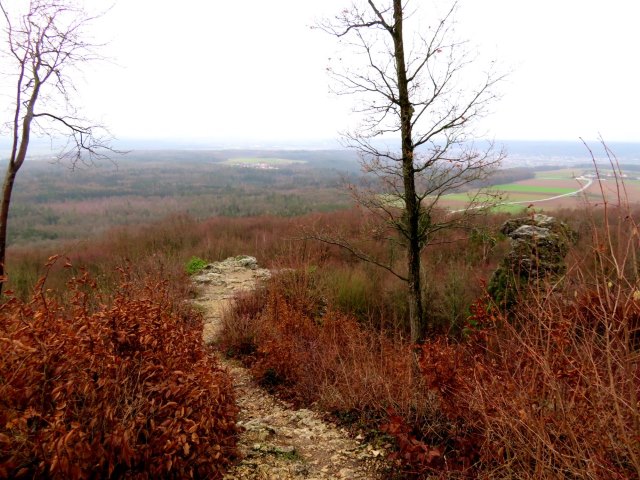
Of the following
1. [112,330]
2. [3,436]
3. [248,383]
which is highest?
[112,330]

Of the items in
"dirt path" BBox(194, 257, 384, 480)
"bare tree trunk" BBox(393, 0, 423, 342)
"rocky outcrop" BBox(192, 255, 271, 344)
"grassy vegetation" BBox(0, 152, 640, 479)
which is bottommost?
"rocky outcrop" BBox(192, 255, 271, 344)

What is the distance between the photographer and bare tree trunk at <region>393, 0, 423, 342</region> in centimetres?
560

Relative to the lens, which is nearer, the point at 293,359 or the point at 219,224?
the point at 293,359

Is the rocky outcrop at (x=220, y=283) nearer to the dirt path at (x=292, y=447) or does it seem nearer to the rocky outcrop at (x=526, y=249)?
the dirt path at (x=292, y=447)

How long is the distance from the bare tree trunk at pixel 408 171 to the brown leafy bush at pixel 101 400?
133 inches

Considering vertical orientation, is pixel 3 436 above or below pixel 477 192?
below

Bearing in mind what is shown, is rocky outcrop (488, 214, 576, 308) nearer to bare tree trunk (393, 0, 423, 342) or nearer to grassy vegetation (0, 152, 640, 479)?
grassy vegetation (0, 152, 640, 479)

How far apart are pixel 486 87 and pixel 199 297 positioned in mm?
8042

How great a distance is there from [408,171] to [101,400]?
4287 mm

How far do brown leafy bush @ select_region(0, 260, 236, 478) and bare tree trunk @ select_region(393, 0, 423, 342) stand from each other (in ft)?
11.1

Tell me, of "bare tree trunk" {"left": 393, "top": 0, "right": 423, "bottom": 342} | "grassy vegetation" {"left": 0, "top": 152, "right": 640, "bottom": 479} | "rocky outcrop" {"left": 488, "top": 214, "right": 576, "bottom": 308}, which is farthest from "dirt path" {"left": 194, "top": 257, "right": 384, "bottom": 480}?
"rocky outcrop" {"left": 488, "top": 214, "right": 576, "bottom": 308}

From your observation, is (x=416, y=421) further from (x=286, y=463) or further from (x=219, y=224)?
(x=219, y=224)

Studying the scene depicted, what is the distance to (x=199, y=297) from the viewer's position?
35.7ft

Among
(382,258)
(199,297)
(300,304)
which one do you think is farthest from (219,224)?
(300,304)
